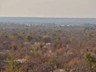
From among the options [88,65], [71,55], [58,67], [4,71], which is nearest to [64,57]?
[71,55]

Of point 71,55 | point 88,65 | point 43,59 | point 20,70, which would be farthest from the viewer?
point 71,55

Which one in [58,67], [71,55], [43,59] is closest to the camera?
[58,67]

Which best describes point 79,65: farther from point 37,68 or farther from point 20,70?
point 20,70

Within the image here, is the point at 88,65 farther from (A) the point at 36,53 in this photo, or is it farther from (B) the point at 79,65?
(A) the point at 36,53

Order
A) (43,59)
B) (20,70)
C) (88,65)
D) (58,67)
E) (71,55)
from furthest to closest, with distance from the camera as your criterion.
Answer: (71,55)
(43,59)
(58,67)
(88,65)
(20,70)

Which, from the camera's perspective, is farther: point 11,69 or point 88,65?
point 88,65

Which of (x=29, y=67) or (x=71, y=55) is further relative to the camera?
(x=71, y=55)

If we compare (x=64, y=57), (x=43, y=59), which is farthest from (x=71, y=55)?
(x=43, y=59)

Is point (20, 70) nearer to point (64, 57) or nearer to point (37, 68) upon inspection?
point (37, 68)
